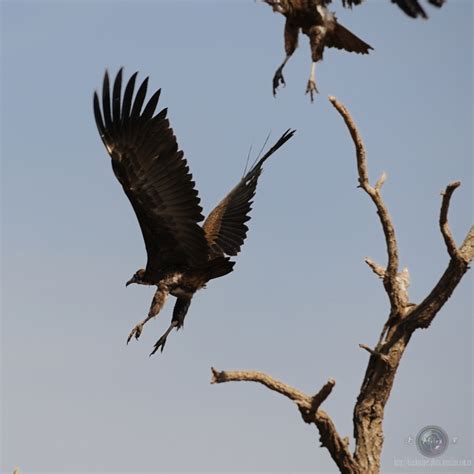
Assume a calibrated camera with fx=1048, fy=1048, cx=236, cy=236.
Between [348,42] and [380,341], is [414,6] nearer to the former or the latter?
[348,42]

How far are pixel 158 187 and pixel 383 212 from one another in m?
2.67

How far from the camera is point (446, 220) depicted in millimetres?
7273

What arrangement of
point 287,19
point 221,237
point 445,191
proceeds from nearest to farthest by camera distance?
1. point 445,191
2. point 287,19
3. point 221,237

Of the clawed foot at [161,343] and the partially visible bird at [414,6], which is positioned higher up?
the partially visible bird at [414,6]

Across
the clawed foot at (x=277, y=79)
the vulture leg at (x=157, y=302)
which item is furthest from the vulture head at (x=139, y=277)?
the clawed foot at (x=277, y=79)

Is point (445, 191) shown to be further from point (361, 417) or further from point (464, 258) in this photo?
point (361, 417)

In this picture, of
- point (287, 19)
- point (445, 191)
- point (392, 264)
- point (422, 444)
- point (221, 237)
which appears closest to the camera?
point (445, 191)

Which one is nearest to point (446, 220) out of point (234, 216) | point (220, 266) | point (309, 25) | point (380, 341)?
point (380, 341)

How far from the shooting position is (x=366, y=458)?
7.38 m

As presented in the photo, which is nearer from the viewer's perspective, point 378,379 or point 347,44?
point 378,379

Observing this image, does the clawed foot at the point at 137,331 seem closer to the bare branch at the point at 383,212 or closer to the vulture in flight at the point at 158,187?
the vulture in flight at the point at 158,187

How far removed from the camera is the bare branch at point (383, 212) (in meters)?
7.19

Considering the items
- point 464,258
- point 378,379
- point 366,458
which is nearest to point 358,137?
point 464,258

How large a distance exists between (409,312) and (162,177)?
9.53 feet
